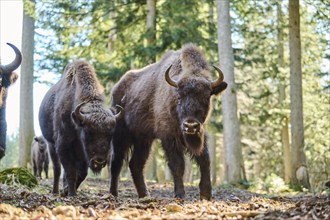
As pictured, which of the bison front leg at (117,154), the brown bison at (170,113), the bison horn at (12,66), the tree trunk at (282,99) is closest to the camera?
the brown bison at (170,113)

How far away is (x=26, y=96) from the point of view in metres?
20.3

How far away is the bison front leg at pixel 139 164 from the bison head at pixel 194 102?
87.5 inches

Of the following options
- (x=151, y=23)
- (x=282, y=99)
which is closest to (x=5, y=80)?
(x=151, y=23)

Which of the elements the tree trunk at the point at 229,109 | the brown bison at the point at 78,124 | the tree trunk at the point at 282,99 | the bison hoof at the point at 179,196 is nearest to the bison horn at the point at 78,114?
the brown bison at the point at 78,124

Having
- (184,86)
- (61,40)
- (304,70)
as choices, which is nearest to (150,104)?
(184,86)

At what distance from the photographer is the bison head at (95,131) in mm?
8367

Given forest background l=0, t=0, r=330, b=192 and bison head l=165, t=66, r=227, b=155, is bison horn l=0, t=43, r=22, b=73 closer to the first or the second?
bison head l=165, t=66, r=227, b=155

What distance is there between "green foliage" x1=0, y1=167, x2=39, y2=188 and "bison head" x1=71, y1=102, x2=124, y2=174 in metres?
3.14

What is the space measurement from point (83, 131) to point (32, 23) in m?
13.7

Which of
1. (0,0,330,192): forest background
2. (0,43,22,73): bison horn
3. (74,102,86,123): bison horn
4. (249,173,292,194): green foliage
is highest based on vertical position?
(0,0,330,192): forest background

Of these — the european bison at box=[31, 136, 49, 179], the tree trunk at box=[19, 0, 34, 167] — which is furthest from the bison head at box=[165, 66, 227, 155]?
the european bison at box=[31, 136, 49, 179]

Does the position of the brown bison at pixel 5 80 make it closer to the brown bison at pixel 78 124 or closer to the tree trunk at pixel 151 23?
the brown bison at pixel 78 124

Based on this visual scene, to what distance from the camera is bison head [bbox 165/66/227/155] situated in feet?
25.9

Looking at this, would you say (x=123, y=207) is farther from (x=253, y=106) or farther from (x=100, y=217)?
(x=253, y=106)
